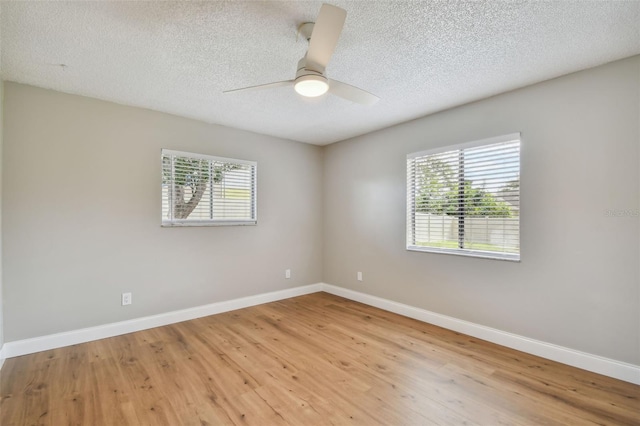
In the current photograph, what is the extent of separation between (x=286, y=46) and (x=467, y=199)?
2323 mm

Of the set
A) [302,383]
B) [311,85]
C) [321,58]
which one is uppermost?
[321,58]

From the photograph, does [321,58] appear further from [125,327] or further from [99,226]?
[125,327]

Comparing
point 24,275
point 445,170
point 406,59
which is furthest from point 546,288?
point 24,275

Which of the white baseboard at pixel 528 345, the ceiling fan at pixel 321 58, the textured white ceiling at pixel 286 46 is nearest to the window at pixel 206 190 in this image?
the textured white ceiling at pixel 286 46

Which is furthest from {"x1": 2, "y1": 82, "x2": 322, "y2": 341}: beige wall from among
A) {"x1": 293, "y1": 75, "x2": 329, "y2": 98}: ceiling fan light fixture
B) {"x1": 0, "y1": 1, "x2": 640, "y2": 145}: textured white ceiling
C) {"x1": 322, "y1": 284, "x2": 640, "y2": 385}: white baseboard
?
{"x1": 293, "y1": 75, "x2": 329, "y2": 98}: ceiling fan light fixture

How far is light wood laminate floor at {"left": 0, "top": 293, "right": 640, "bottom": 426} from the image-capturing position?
1.82 metres

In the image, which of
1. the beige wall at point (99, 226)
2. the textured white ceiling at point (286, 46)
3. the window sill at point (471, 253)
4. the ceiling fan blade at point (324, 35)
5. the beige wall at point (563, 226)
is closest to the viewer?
the ceiling fan blade at point (324, 35)

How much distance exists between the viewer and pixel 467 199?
10.1 feet

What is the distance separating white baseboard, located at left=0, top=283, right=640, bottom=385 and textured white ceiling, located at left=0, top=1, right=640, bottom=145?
2322 mm

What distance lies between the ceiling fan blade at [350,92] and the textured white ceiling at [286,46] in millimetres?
178

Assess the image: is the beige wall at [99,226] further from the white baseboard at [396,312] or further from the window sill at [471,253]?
the window sill at [471,253]

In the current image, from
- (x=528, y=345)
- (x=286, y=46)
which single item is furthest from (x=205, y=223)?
(x=528, y=345)

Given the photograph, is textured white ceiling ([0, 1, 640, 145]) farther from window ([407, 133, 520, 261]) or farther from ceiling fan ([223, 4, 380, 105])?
window ([407, 133, 520, 261])

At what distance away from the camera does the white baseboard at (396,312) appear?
7.45ft
